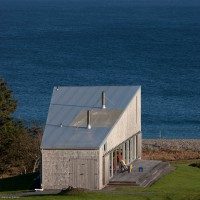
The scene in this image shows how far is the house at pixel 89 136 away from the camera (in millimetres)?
41438

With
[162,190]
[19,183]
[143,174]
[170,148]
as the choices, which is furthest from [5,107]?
[162,190]

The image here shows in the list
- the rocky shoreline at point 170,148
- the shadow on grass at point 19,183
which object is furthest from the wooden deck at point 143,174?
the rocky shoreline at point 170,148

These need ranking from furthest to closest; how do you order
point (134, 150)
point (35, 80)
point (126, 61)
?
point (126, 61)
point (35, 80)
point (134, 150)

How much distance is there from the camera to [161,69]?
427 feet

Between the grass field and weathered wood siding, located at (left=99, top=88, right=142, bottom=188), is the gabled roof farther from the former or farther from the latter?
Answer: the grass field

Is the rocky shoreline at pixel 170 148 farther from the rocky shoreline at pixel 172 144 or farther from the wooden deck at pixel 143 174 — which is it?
the wooden deck at pixel 143 174

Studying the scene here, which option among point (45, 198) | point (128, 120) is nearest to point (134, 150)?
point (128, 120)

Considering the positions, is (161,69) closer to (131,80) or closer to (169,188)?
(131,80)

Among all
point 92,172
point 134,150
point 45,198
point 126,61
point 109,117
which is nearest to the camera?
point 45,198

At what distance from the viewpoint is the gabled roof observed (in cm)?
4203

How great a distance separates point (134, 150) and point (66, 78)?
70.5 metres

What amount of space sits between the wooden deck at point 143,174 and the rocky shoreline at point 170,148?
528 inches

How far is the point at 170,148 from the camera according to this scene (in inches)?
2884

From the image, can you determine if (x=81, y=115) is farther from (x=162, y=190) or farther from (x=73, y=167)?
(x=162, y=190)
